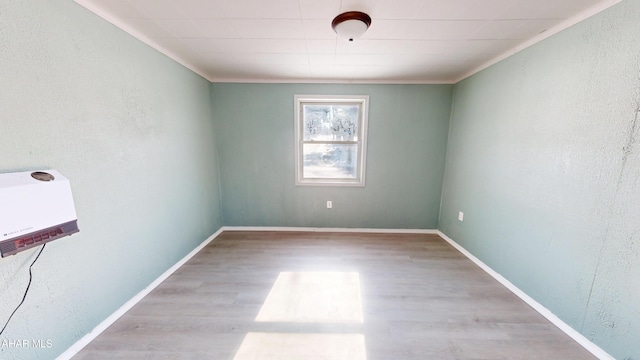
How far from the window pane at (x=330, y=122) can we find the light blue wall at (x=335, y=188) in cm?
23

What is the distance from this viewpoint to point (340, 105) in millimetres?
3293

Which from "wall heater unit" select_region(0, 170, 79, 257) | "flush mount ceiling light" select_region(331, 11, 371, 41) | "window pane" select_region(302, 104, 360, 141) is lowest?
"wall heater unit" select_region(0, 170, 79, 257)

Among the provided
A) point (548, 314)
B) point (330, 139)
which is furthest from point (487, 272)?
point (330, 139)

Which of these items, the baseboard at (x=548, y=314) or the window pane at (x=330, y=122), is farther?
the window pane at (x=330, y=122)

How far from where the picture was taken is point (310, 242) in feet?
9.99

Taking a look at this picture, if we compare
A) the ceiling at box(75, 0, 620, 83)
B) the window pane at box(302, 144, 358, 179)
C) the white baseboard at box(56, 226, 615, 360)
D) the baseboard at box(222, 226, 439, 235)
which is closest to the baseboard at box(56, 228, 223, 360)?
the white baseboard at box(56, 226, 615, 360)

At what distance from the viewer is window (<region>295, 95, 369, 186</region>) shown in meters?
3.25

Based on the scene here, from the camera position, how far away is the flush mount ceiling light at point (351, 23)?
153cm

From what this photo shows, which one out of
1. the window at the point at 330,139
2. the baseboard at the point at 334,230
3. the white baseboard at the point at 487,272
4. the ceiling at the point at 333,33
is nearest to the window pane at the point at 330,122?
the window at the point at 330,139

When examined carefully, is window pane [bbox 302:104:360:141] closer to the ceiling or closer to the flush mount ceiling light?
the ceiling

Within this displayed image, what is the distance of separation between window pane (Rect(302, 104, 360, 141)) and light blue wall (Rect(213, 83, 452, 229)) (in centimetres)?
23

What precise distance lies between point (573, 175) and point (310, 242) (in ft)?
8.57

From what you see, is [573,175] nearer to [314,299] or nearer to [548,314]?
[548,314]

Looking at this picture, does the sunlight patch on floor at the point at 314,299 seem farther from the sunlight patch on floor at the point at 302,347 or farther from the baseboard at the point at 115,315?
the baseboard at the point at 115,315
